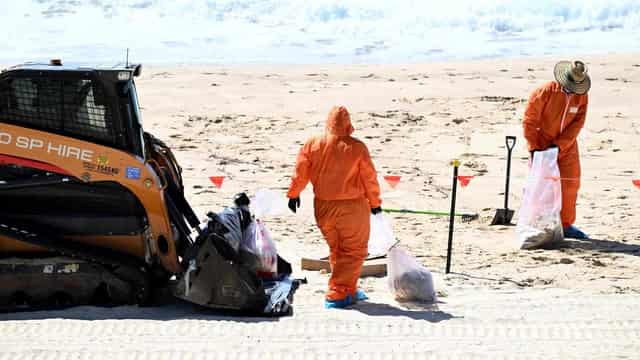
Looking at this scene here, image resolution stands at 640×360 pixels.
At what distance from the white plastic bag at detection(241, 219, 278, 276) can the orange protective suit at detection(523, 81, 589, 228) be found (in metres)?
3.27

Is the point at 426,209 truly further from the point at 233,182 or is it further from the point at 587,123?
the point at 587,123

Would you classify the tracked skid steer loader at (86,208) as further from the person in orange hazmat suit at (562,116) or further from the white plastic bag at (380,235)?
the person in orange hazmat suit at (562,116)

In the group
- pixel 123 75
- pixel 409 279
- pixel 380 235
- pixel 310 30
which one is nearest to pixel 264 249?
pixel 380 235

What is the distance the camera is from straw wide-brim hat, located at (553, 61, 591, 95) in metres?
10.2

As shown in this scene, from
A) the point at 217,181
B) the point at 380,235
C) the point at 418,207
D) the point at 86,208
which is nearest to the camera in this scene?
the point at 86,208

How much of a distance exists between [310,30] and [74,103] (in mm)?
27367

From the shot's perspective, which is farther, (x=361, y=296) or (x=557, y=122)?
(x=557, y=122)

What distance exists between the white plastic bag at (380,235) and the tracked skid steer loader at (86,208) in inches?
44.4

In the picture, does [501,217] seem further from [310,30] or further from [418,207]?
[310,30]

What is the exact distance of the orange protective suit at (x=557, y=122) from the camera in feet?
33.8

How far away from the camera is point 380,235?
8.42 metres

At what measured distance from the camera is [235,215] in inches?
320

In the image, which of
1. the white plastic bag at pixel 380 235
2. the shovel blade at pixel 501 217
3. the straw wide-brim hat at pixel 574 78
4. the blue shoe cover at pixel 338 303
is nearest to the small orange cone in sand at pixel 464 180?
the shovel blade at pixel 501 217

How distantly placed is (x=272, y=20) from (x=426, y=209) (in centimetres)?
2503
